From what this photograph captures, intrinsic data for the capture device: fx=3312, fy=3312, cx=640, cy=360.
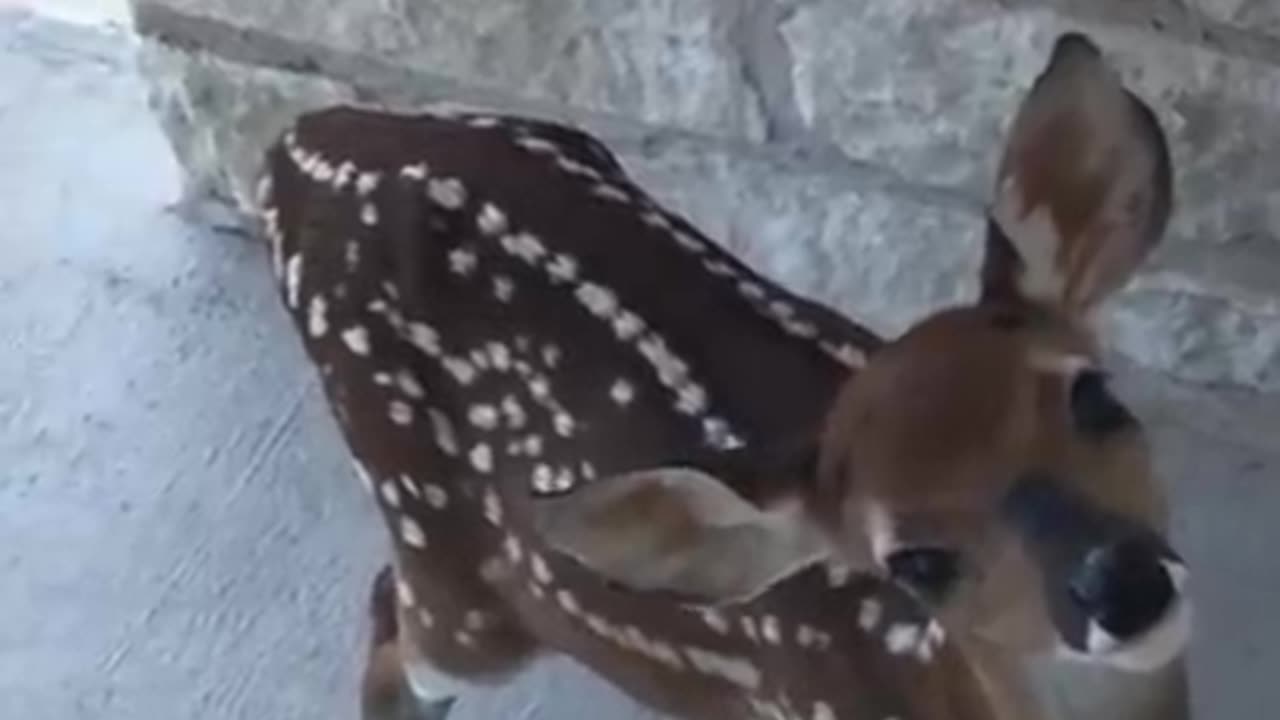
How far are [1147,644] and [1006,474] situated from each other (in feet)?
0.33

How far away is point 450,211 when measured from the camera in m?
1.74

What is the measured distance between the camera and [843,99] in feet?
7.27

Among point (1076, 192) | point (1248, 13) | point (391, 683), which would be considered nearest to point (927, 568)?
point (1076, 192)

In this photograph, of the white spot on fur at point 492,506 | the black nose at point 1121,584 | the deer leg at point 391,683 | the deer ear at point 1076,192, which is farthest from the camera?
the deer leg at point 391,683

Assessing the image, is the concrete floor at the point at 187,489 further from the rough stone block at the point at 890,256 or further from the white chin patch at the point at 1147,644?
the white chin patch at the point at 1147,644

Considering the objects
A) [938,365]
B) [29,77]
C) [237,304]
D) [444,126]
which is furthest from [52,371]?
[938,365]

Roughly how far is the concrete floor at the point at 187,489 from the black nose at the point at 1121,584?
0.64 m

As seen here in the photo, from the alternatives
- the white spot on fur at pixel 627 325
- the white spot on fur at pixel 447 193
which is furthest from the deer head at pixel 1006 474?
the white spot on fur at pixel 447 193

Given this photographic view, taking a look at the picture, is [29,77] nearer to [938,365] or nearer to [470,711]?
[470,711]

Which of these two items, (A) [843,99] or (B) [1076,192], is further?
(A) [843,99]

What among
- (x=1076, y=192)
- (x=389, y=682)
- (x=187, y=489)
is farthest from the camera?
(x=187, y=489)

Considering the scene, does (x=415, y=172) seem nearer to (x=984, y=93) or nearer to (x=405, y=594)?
(x=405, y=594)

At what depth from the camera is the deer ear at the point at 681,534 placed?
146 centimetres

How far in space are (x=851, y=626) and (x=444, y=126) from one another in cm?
38
